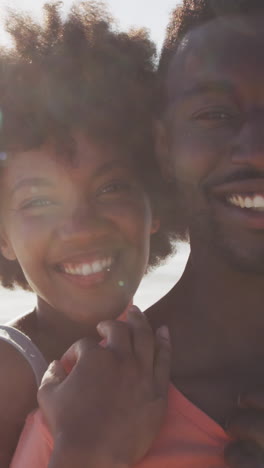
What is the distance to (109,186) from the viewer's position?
8.09 feet

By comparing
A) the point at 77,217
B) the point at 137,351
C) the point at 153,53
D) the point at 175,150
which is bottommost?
the point at 137,351

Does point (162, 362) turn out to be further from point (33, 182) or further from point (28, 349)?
point (33, 182)

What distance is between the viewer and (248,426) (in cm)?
156

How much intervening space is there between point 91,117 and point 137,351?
3.89 ft

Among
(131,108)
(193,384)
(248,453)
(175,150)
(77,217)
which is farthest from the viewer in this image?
(131,108)

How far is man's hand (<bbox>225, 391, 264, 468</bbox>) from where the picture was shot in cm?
153

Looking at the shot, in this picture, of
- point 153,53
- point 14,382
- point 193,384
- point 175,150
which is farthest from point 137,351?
point 153,53

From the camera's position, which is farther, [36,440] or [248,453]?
[36,440]

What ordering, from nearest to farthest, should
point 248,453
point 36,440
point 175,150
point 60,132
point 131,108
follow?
point 248,453
point 36,440
point 175,150
point 60,132
point 131,108

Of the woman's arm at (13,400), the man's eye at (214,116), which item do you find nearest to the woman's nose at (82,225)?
the woman's arm at (13,400)

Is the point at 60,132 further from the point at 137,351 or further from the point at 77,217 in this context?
the point at 137,351

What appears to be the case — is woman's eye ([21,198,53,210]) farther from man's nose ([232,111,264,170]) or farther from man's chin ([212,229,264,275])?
man's nose ([232,111,264,170])

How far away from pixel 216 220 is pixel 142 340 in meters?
0.49

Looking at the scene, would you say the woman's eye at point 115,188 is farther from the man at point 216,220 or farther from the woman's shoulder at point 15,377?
the woman's shoulder at point 15,377
